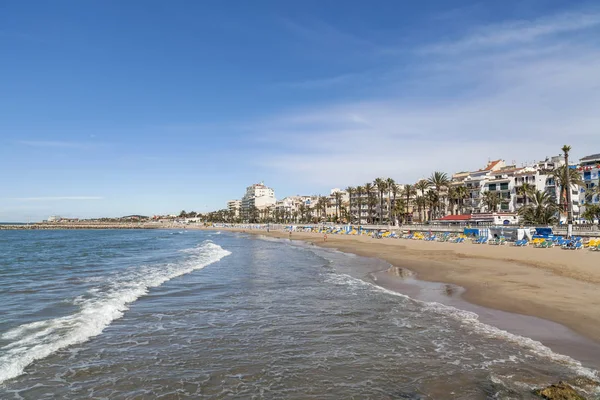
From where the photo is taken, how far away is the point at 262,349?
38.0ft

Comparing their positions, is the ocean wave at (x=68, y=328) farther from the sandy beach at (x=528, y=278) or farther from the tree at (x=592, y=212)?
the tree at (x=592, y=212)

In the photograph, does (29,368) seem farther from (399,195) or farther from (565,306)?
(399,195)

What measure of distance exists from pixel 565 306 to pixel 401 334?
290 inches

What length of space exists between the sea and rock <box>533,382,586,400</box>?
1.16 feet

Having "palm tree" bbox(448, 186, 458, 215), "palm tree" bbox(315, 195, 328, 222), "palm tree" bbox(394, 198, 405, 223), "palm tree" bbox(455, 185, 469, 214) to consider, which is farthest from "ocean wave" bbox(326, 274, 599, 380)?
"palm tree" bbox(315, 195, 328, 222)

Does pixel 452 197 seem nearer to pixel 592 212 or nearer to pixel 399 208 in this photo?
pixel 399 208

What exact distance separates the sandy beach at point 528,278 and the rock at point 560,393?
517 cm

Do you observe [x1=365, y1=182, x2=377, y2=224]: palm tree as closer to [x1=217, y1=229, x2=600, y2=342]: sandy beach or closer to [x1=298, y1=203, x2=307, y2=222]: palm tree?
[x1=298, y1=203, x2=307, y2=222]: palm tree

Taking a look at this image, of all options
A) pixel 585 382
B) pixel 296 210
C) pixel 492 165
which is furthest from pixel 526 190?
pixel 296 210

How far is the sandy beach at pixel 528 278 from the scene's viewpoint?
14895 millimetres

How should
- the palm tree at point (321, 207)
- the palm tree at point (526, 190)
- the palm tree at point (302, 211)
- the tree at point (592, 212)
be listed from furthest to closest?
the palm tree at point (302, 211)
the palm tree at point (321, 207)
the palm tree at point (526, 190)
the tree at point (592, 212)

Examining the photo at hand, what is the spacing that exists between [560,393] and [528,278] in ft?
54.6

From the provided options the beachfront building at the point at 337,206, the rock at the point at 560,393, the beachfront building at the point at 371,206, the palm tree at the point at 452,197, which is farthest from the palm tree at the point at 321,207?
the rock at the point at 560,393

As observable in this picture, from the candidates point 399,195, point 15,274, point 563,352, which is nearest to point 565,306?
point 563,352
